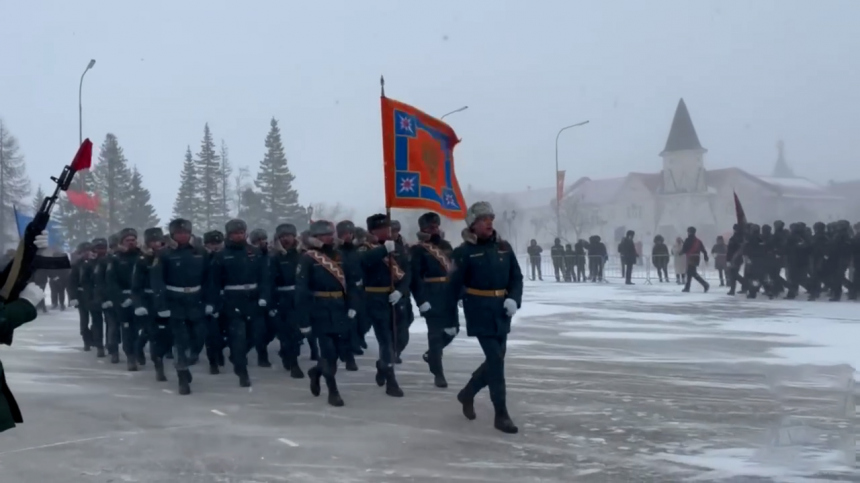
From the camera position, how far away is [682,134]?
332 feet

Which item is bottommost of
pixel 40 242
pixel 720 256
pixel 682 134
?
pixel 40 242

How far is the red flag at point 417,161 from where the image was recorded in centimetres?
1127

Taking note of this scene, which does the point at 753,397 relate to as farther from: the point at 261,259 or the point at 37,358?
the point at 37,358

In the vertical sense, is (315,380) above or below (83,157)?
below

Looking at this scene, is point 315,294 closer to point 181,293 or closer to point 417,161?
point 181,293

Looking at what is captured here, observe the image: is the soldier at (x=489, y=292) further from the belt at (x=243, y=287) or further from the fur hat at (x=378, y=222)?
the belt at (x=243, y=287)

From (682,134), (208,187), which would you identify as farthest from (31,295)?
(682,134)

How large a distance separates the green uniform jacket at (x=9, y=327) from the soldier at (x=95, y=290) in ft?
34.4

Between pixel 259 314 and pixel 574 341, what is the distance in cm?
571

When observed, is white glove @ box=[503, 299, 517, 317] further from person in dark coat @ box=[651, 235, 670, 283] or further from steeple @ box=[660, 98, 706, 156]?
steeple @ box=[660, 98, 706, 156]

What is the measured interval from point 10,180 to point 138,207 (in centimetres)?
1041

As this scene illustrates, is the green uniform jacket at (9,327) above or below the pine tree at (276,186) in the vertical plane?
below

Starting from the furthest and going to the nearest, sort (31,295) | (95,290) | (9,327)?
(95,290) → (31,295) → (9,327)

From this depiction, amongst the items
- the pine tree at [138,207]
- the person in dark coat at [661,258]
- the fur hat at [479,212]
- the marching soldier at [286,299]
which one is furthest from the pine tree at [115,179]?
the fur hat at [479,212]
